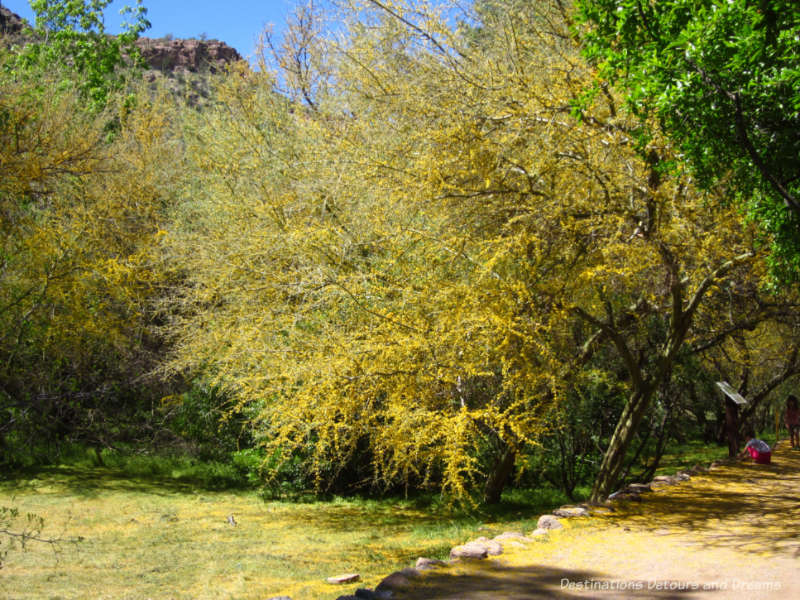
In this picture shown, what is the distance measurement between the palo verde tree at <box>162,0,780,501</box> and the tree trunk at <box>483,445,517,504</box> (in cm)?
162

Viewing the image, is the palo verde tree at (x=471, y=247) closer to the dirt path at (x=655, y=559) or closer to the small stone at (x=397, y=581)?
the dirt path at (x=655, y=559)

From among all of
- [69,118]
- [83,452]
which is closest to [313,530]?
[83,452]

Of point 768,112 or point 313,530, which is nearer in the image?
→ point 768,112

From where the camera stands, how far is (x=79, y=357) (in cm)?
1213

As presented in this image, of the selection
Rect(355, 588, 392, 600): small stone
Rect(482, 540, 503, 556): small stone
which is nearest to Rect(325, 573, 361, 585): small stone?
Rect(482, 540, 503, 556): small stone

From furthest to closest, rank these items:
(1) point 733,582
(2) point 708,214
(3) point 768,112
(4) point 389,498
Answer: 1. (4) point 389,498
2. (2) point 708,214
3. (3) point 768,112
4. (1) point 733,582

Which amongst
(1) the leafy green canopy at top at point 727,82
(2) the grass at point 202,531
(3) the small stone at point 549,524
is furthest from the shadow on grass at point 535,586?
(1) the leafy green canopy at top at point 727,82

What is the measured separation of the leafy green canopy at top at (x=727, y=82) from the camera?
4.46m

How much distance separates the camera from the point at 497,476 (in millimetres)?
10055

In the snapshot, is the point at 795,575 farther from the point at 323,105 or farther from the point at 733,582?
the point at 323,105

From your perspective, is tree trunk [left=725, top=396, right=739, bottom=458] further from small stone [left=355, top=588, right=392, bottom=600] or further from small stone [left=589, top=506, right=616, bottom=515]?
small stone [left=355, top=588, right=392, bottom=600]

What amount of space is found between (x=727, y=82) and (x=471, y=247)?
3399 millimetres

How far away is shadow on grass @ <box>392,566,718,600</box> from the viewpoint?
13.7 ft

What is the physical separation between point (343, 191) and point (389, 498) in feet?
16.9
